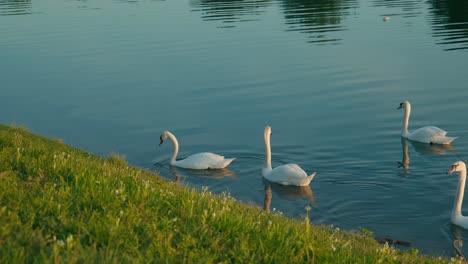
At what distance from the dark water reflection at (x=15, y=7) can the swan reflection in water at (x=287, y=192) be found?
229ft

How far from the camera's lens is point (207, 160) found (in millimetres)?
21891

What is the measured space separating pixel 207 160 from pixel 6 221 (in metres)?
15.4

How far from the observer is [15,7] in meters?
93.4

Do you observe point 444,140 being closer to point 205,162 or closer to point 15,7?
point 205,162

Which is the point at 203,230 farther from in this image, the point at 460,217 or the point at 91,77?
the point at 91,77

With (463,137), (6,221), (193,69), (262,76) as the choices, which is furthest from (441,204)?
(193,69)

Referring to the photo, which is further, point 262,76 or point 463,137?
point 262,76

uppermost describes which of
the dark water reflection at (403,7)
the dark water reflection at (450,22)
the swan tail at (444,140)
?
the swan tail at (444,140)

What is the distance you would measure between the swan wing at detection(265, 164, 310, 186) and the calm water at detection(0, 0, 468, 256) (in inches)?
11.5

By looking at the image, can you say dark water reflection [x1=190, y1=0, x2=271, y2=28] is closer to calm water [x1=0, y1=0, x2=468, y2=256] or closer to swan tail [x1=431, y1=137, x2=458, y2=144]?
calm water [x1=0, y1=0, x2=468, y2=256]

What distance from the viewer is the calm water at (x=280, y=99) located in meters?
19.3

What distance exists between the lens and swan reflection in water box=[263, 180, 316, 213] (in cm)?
1908

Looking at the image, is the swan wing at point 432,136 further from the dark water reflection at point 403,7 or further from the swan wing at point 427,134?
the dark water reflection at point 403,7

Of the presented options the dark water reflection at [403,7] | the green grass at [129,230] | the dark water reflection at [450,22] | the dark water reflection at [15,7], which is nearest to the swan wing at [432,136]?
the green grass at [129,230]
